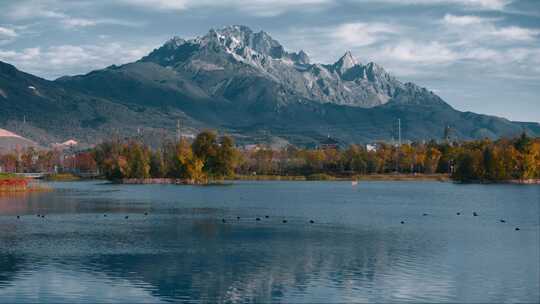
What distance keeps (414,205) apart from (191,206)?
36264 millimetres

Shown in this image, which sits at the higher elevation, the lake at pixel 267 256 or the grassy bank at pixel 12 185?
the grassy bank at pixel 12 185

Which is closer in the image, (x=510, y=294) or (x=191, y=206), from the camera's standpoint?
(x=510, y=294)

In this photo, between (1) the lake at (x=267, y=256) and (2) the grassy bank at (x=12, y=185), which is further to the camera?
(2) the grassy bank at (x=12, y=185)

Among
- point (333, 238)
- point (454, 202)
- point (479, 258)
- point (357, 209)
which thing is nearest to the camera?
point (479, 258)

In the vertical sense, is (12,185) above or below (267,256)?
above

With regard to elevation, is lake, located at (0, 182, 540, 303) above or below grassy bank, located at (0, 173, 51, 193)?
below

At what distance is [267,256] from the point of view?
55.6 meters

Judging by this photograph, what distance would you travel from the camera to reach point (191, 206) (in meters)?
112

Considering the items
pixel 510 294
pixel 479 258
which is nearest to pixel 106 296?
pixel 510 294

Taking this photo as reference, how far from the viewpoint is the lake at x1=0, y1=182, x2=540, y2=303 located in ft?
137

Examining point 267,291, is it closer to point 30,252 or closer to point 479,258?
point 479,258

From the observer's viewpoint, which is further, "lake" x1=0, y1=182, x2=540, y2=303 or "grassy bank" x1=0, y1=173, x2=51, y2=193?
"grassy bank" x1=0, y1=173, x2=51, y2=193

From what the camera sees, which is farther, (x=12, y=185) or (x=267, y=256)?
(x=12, y=185)

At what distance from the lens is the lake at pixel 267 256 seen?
137 feet
